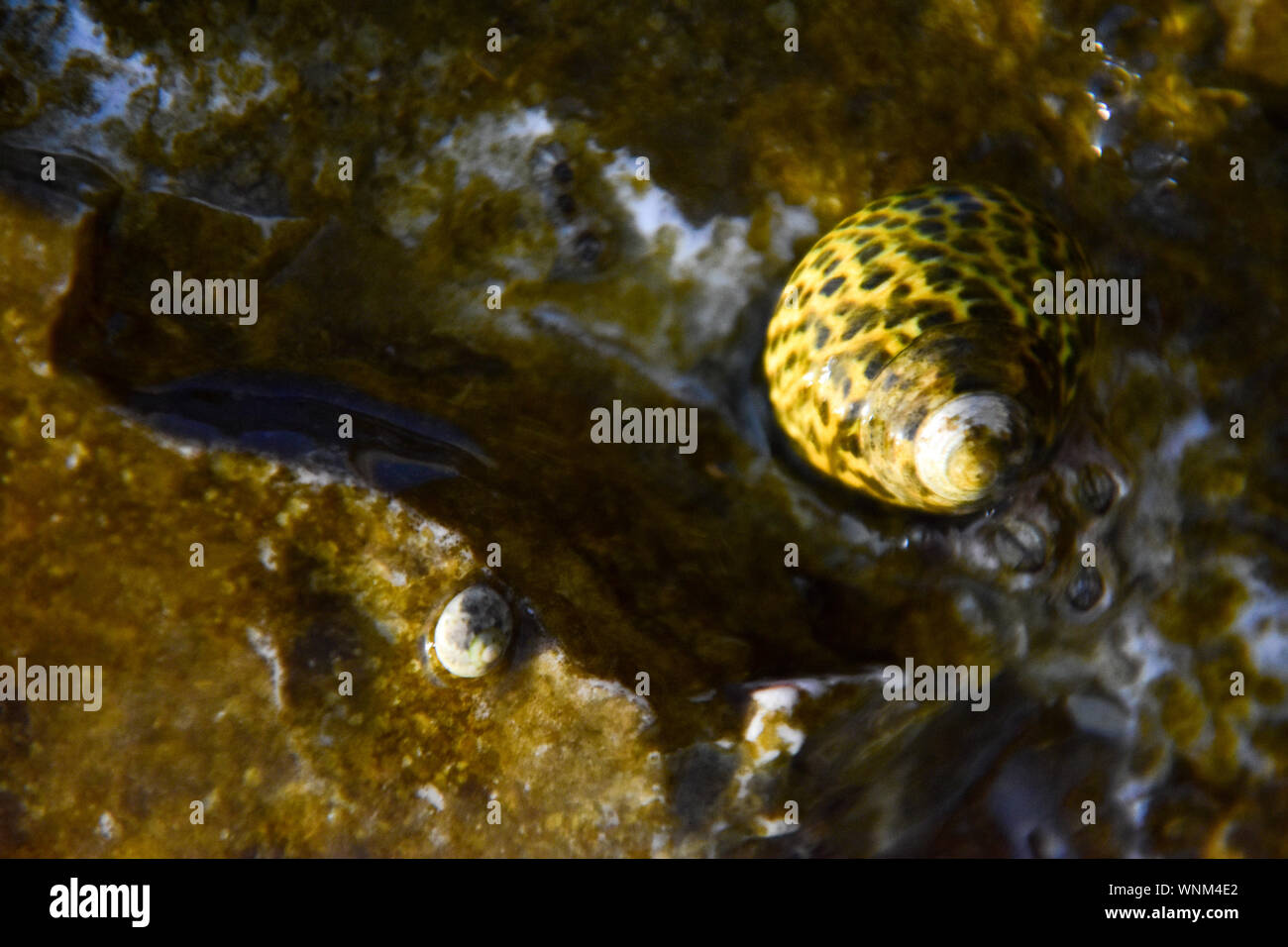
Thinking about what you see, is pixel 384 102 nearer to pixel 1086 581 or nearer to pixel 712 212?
pixel 712 212

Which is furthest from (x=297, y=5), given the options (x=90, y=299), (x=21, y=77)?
(x=90, y=299)
